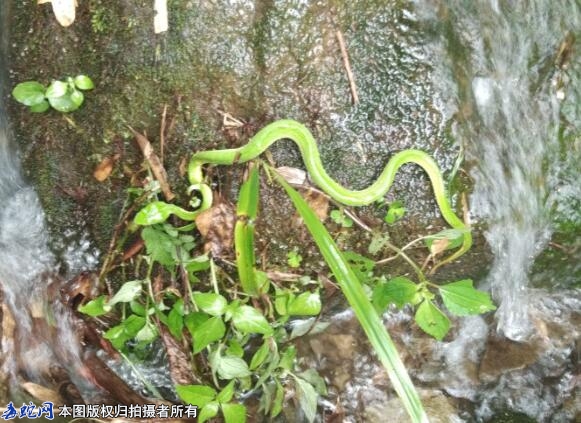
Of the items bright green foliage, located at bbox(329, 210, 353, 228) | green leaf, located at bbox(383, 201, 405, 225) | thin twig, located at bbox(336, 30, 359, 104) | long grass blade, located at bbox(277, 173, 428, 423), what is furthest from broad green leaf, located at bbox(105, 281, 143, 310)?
thin twig, located at bbox(336, 30, 359, 104)

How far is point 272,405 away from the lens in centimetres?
298

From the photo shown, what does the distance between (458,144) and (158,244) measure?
1.57 meters

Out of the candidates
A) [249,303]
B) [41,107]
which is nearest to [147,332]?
[249,303]

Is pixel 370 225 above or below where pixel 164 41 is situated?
below

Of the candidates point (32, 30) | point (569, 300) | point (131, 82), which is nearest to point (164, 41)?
point (131, 82)

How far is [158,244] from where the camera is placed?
8.17 ft

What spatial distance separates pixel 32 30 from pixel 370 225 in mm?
1945

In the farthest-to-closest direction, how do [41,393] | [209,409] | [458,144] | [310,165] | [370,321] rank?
[41,393] < [458,144] < [310,165] < [209,409] < [370,321]

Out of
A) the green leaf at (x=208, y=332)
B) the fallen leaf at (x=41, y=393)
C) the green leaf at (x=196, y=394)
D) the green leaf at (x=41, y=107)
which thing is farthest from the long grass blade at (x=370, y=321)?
the fallen leaf at (x=41, y=393)

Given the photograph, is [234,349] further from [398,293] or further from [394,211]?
[394,211]

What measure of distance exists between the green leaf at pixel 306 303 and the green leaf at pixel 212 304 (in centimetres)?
36

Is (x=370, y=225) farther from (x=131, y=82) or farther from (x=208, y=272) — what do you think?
(x=131, y=82)

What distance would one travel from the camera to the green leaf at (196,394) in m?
2.38

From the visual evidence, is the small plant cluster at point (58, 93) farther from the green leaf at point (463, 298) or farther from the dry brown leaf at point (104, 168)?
the green leaf at point (463, 298)
